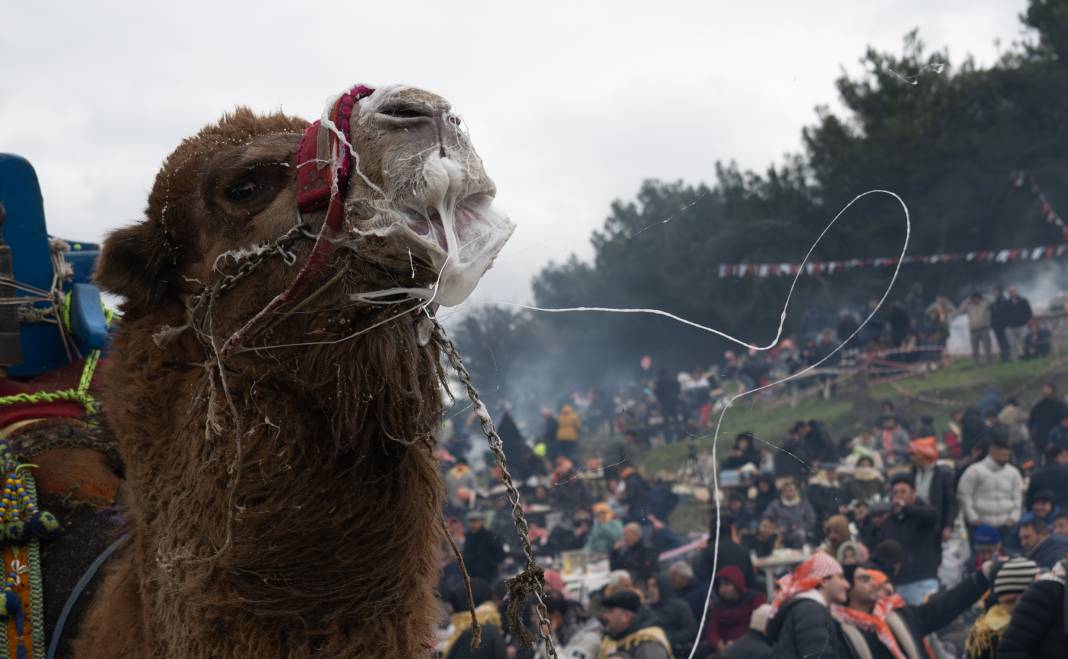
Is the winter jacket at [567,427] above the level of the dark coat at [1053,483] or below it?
above

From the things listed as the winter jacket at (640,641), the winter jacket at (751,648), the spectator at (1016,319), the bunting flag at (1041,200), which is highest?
the bunting flag at (1041,200)

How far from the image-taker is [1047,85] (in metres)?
17.2

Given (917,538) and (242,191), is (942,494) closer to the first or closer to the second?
(917,538)

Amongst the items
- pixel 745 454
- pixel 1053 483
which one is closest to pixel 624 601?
pixel 1053 483

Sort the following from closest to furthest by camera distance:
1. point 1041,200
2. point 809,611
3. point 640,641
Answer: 1. point 809,611
2. point 640,641
3. point 1041,200

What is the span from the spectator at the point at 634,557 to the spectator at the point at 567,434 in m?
6.51

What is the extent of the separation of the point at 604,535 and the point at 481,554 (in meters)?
1.79

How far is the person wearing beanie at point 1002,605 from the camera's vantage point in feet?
21.4

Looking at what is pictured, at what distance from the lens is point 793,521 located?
9758 millimetres

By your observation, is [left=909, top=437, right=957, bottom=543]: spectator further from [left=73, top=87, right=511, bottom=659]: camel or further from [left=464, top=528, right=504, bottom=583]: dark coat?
[left=73, top=87, right=511, bottom=659]: camel

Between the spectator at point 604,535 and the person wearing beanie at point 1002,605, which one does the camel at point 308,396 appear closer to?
the person wearing beanie at point 1002,605

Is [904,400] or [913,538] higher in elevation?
[904,400]

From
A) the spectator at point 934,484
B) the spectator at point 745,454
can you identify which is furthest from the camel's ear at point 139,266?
the spectator at point 745,454

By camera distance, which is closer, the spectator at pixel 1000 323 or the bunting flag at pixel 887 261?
the bunting flag at pixel 887 261
